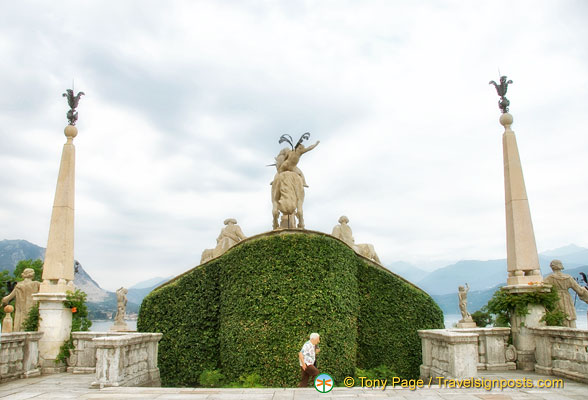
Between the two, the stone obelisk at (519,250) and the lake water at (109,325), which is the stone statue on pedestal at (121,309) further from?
the stone obelisk at (519,250)

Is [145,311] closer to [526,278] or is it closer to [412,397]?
[412,397]

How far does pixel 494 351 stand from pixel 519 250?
2.93 m

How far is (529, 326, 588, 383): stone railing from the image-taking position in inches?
340

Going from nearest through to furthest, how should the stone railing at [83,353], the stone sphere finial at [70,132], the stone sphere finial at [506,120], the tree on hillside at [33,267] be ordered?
1. the stone railing at [83,353]
2. the stone sphere finial at [506,120]
3. the stone sphere finial at [70,132]
4. the tree on hillside at [33,267]

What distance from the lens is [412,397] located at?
6902 millimetres

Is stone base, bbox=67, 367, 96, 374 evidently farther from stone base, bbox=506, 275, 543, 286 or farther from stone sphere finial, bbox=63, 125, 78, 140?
stone base, bbox=506, 275, 543, 286

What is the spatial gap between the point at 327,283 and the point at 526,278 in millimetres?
5804

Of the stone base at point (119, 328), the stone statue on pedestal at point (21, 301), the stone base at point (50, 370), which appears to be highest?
the stone statue on pedestal at point (21, 301)

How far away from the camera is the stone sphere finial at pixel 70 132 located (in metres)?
13.1

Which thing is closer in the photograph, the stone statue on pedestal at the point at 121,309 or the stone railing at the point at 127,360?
the stone railing at the point at 127,360

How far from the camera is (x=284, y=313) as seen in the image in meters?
9.99

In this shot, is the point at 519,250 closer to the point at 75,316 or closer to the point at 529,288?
the point at 529,288

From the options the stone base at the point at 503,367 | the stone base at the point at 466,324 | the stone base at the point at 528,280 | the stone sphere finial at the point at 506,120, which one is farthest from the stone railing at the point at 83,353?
the stone sphere finial at the point at 506,120

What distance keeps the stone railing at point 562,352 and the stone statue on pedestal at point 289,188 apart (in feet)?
24.1
